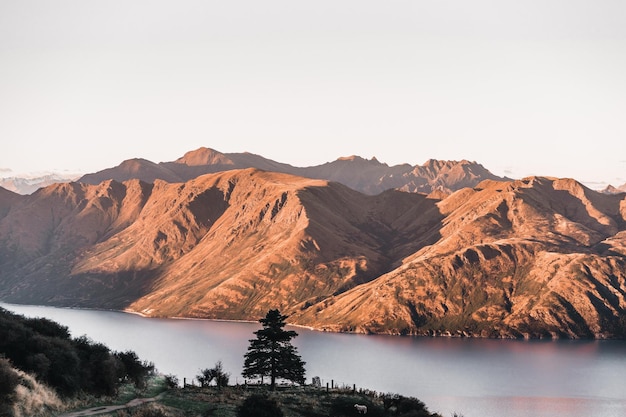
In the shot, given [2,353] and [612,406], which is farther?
[612,406]

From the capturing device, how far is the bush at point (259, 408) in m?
89.8

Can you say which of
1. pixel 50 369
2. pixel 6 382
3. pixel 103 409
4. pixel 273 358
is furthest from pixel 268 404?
pixel 273 358

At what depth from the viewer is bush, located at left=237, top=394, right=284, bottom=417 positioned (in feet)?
294

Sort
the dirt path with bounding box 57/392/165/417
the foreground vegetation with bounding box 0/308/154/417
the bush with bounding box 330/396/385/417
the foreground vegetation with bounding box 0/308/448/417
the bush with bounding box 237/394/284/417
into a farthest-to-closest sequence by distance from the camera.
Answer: the bush with bounding box 330/396/385/417
the bush with bounding box 237/394/284/417
the dirt path with bounding box 57/392/165/417
the foreground vegetation with bounding box 0/308/448/417
the foreground vegetation with bounding box 0/308/154/417

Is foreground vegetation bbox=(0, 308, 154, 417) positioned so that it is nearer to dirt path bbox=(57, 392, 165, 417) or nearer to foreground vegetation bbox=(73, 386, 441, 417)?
dirt path bbox=(57, 392, 165, 417)

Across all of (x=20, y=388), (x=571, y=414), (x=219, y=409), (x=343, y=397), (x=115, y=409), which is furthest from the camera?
(x=571, y=414)

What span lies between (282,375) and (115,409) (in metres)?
51.5

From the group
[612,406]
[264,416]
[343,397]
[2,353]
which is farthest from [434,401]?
[2,353]

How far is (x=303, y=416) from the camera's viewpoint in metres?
101

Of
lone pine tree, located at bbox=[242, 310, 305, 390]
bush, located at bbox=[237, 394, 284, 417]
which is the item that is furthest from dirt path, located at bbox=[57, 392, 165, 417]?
lone pine tree, located at bbox=[242, 310, 305, 390]

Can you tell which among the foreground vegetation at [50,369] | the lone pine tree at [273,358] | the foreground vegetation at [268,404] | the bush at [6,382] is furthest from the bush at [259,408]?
the lone pine tree at [273,358]

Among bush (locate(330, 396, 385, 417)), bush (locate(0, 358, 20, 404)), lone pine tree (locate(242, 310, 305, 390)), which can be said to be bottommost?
bush (locate(330, 396, 385, 417))

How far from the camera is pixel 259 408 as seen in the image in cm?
9038

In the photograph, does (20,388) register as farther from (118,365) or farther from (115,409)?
(118,365)
